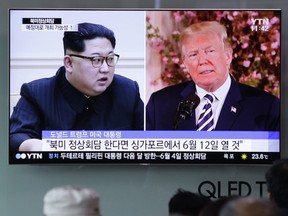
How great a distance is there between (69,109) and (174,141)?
774 mm

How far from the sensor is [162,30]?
4.88 m

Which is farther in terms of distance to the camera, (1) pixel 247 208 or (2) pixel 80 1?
(2) pixel 80 1

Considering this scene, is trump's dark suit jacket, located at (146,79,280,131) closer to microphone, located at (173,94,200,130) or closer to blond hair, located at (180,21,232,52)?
microphone, located at (173,94,200,130)

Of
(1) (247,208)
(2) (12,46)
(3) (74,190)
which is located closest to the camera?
(1) (247,208)

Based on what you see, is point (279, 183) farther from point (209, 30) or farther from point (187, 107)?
point (209, 30)

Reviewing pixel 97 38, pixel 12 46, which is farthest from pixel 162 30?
pixel 12 46

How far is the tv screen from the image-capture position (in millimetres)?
4867

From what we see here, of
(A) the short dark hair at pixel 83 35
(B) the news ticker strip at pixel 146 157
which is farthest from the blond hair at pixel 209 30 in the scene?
(B) the news ticker strip at pixel 146 157

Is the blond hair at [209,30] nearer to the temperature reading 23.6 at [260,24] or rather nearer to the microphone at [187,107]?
the temperature reading 23.6 at [260,24]

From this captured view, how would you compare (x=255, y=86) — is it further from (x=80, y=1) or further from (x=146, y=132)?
(x=80, y=1)

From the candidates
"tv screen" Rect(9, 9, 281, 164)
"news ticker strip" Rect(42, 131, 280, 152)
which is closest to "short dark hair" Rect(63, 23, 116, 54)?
"tv screen" Rect(9, 9, 281, 164)

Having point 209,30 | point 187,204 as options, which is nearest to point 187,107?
point 209,30

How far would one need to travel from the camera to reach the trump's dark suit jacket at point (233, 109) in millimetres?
4879

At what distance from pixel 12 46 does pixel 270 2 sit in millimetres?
1858
